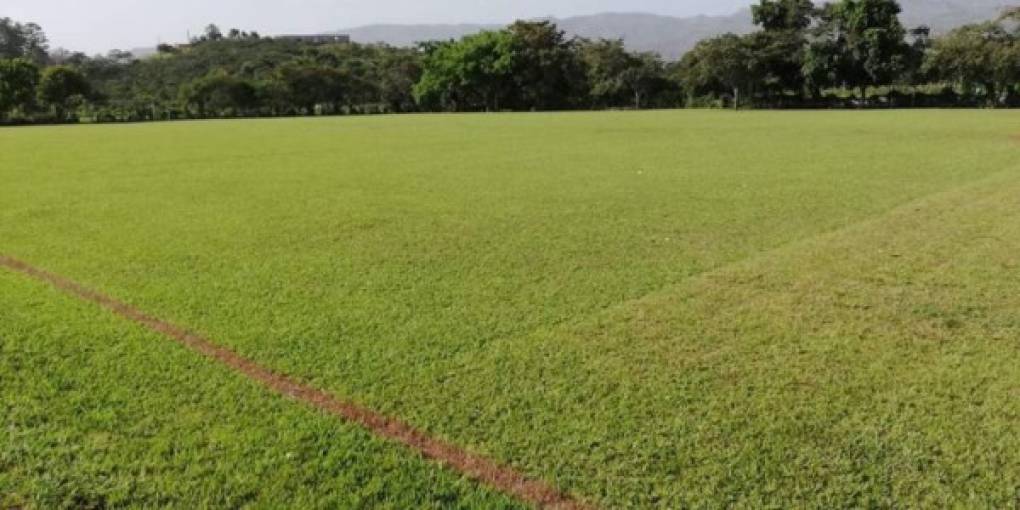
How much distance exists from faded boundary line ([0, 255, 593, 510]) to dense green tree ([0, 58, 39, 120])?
165 feet

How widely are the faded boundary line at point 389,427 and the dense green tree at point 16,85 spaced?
5016 cm

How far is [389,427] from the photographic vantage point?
3.43 m

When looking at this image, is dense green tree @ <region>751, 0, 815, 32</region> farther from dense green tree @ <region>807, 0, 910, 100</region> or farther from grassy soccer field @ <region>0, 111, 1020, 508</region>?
grassy soccer field @ <region>0, 111, 1020, 508</region>

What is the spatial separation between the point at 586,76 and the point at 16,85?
1360 inches

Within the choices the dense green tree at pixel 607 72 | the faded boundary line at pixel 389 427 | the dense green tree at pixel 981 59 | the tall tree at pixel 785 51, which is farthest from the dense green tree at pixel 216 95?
the faded boundary line at pixel 389 427

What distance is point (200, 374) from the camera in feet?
13.2

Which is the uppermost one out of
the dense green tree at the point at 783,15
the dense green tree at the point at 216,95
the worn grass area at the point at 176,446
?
the dense green tree at the point at 783,15

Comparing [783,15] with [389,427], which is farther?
[783,15]

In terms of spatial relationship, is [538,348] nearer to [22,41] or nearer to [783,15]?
[783,15]

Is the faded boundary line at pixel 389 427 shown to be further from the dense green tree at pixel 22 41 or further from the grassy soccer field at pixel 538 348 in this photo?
the dense green tree at pixel 22 41

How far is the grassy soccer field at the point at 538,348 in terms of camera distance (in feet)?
9.96

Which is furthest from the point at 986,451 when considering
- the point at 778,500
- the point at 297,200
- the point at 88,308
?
the point at 297,200

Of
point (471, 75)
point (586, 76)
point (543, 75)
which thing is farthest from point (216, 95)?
point (586, 76)

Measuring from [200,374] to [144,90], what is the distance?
59328 millimetres
